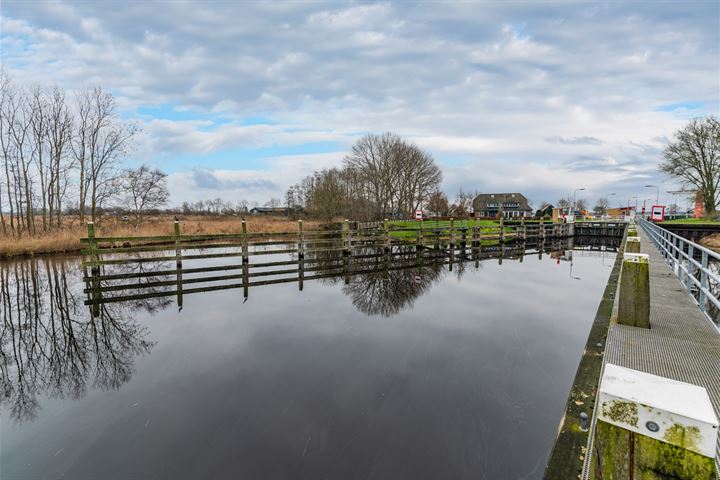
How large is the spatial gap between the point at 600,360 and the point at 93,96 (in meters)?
29.2

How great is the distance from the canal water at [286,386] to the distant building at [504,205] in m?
80.9

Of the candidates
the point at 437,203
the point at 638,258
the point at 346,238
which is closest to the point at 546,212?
the point at 437,203

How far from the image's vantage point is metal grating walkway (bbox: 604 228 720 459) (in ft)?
11.4

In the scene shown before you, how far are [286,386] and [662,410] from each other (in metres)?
4.12

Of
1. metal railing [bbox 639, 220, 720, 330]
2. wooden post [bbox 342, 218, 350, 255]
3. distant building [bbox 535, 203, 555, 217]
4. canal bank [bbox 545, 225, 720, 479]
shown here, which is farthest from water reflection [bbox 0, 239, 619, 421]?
distant building [bbox 535, 203, 555, 217]

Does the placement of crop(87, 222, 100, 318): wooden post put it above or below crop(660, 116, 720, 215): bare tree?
below

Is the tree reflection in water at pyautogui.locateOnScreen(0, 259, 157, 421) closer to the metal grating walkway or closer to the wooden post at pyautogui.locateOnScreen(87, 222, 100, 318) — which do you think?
the wooden post at pyautogui.locateOnScreen(87, 222, 100, 318)

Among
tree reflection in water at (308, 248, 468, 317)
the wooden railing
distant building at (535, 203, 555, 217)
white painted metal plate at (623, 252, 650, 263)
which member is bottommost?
tree reflection in water at (308, 248, 468, 317)

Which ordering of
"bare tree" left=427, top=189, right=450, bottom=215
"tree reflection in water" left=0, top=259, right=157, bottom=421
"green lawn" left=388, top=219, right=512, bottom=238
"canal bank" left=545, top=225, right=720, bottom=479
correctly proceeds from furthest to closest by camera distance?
"bare tree" left=427, top=189, right=450, bottom=215 → "green lawn" left=388, top=219, right=512, bottom=238 → "tree reflection in water" left=0, top=259, right=157, bottom=421 → "canal bank" left=545, top=225, right=720, bottom=479

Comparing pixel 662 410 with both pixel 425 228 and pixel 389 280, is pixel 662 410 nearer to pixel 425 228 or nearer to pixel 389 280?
pixel 389 280

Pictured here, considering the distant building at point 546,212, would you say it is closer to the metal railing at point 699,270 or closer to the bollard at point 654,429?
the metal railing at point 699,270

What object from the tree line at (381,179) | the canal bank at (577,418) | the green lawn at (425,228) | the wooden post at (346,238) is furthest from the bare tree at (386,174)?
the canal bank at (577,418)

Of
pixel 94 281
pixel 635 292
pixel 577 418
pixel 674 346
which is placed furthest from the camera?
pixel 94 281

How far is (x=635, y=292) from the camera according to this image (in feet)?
16.2
